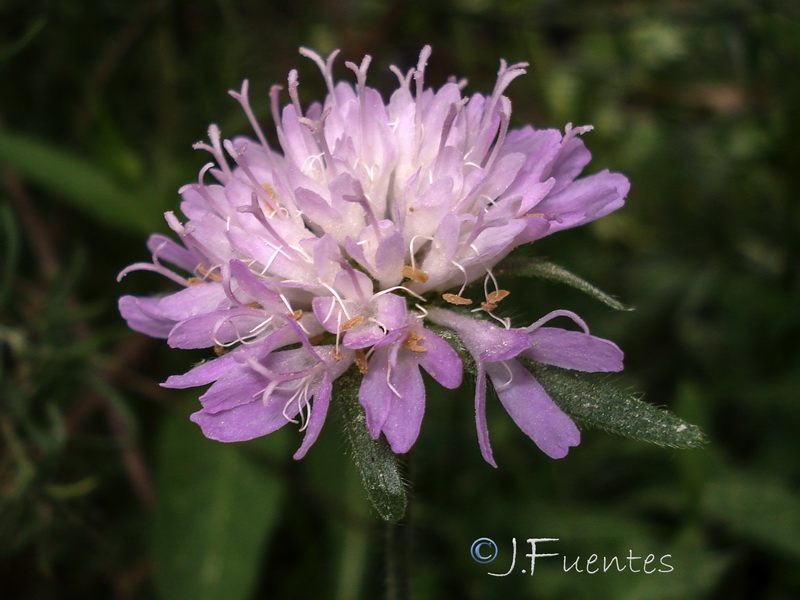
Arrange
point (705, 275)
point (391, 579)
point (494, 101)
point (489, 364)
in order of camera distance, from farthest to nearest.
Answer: point (705, 275), point (391, 579), point (494, 101), point (489, 364)

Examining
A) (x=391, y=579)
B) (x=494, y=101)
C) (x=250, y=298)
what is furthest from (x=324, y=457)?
(x=494, y=101)

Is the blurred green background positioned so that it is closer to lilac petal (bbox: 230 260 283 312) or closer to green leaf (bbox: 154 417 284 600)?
green leaf (bbox: 154 417 284 600)

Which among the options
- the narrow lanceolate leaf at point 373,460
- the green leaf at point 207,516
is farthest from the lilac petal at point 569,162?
the green leaf at point 207,516

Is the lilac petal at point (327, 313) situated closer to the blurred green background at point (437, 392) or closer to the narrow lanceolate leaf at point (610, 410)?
the narrow lanceolate leaf at point (610, 410)

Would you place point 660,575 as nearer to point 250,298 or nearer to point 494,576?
point 494,576

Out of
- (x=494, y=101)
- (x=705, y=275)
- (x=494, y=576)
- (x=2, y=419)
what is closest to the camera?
(x=494, y=101)

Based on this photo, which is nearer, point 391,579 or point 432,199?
point 432,199

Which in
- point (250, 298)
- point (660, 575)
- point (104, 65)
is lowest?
point (660, 575)
